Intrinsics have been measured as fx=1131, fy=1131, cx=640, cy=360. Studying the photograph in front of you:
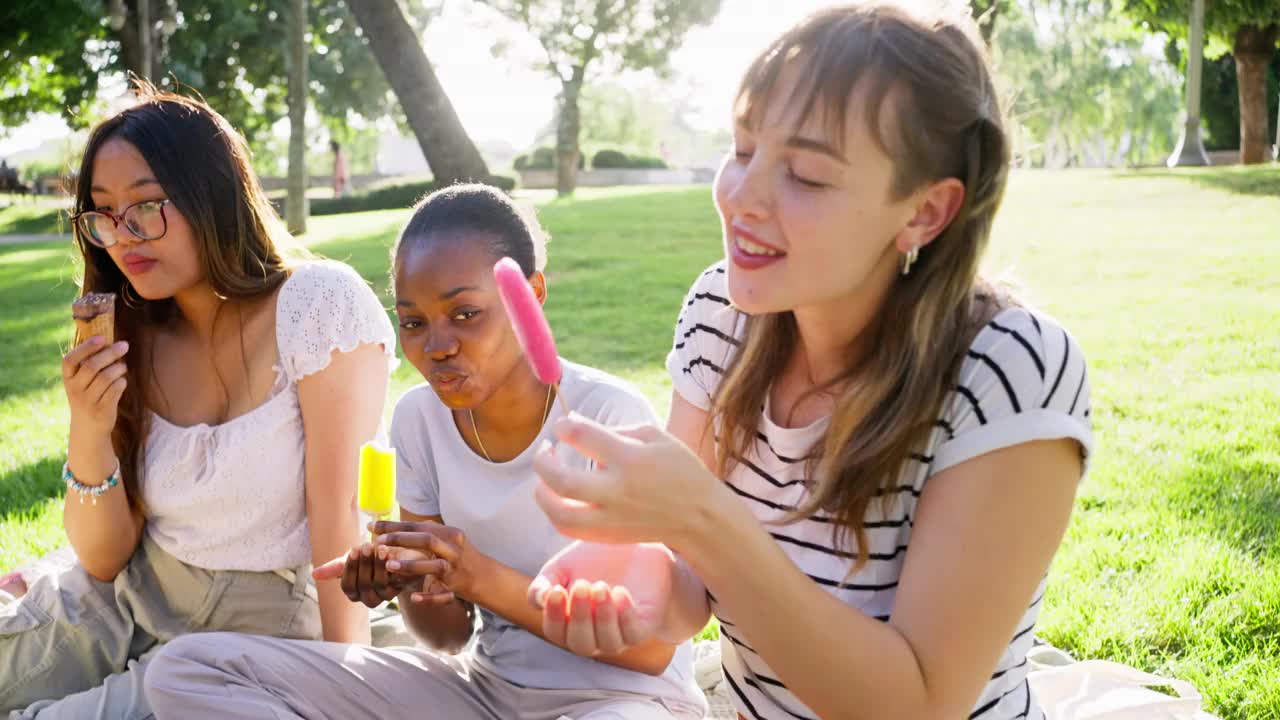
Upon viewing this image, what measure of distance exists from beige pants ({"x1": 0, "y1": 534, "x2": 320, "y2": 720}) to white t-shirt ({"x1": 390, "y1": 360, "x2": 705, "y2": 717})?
0.61 m

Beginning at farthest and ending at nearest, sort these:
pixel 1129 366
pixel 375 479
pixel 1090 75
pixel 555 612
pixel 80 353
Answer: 1. pixel 1090 75
2. pixel 1129 366
3. pixel 80 353
4. pixel 375 479
5. pixel 555 612

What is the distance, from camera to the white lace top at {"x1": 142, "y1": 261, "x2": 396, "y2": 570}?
3076 mm

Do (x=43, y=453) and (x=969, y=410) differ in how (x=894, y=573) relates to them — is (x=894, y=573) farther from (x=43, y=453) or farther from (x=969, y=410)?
(x=43, y=453)

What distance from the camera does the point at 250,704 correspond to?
2463 millimetres

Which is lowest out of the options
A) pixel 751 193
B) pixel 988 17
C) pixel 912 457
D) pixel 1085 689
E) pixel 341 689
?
pixel 1085 689

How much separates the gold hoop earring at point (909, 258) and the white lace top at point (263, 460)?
1.70 m

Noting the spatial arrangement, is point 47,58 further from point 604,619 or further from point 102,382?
point 604,619

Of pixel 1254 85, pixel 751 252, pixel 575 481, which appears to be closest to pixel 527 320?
pixel 575 481

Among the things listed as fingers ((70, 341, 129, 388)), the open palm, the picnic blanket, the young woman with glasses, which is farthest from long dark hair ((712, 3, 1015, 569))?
fingers ((70, 341, 129, 388))

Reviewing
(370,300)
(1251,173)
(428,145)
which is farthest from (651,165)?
(370,300)

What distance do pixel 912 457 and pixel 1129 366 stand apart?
6.02m

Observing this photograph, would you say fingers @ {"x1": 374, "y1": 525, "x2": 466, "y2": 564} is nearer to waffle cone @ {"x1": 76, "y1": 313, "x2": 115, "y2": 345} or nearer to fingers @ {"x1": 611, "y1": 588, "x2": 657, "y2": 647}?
fingers @ {"x1": 611, "y1": 588, "x2": 657, "y2": 647}

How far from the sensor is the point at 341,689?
2609 millimetres

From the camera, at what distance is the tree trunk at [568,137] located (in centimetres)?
2998
